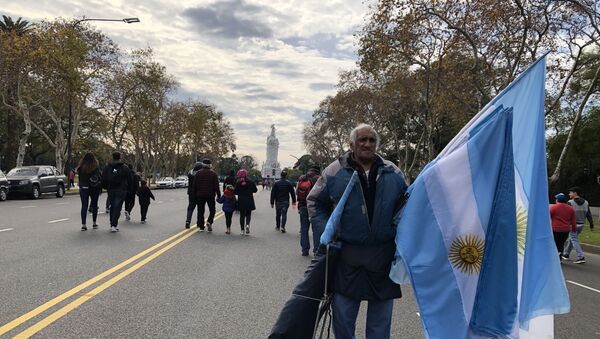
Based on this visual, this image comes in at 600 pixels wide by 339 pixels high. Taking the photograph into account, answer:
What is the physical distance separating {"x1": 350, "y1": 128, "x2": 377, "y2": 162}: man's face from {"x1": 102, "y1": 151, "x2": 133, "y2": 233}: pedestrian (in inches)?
395

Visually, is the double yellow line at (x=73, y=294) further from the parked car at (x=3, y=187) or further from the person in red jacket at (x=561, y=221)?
the parked car at (x=3, y=187)

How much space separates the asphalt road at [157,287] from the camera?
5008 mm

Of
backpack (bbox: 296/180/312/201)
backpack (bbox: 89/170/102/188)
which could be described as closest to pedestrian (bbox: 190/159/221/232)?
backpack (bbox: 296/180/312/201)

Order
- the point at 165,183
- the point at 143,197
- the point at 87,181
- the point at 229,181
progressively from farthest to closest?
the point at 165,183 → the point at 143,197 → the point at 229,181 → the point at 87,181

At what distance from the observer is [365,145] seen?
3.60 meters

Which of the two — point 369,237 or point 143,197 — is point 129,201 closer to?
point 143,197

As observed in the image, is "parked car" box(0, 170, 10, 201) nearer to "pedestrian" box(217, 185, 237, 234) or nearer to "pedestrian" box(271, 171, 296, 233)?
"pedestrian" box(217, 185, 237, 234)

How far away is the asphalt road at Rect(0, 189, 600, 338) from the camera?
5008mm

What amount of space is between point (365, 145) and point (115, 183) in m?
10.4

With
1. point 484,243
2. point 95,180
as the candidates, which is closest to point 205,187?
point 95,180

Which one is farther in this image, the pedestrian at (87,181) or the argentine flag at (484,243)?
the pedestrian at (87,181)

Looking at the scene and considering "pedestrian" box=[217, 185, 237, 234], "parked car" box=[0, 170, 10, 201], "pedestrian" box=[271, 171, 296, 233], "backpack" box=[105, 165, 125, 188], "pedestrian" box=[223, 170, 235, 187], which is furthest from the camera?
"parked car" box=[0, 170, 10, 201]

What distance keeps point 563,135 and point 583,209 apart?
2791 cm

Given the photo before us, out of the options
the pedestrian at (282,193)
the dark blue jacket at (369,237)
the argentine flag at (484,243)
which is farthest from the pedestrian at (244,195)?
the argentine flag at (484,243)
